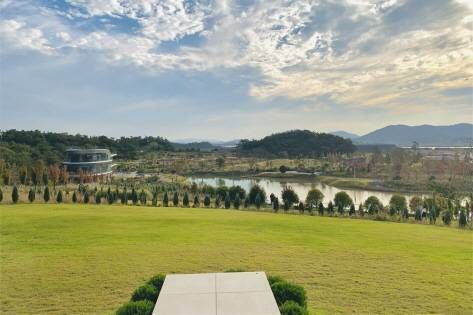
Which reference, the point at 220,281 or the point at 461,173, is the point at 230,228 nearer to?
the point at 220,281

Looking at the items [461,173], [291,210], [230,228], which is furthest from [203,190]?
[461,173]

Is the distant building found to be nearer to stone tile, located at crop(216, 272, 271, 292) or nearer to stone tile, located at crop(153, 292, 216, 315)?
stone tile, located at crop(216, 272, 271, 292)

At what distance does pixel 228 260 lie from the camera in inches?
401

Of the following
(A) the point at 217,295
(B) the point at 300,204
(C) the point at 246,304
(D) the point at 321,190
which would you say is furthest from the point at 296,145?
(C) the point at 246,304

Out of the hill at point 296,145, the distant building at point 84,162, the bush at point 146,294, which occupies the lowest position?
the bush at point 146,294

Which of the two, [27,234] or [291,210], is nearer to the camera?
[27,234]

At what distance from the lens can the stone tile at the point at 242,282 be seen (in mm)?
5231

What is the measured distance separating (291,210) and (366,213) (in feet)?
17.7

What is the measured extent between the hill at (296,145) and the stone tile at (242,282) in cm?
9891

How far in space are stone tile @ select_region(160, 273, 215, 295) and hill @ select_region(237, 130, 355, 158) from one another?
325ft

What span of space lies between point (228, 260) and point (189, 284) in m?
4.81

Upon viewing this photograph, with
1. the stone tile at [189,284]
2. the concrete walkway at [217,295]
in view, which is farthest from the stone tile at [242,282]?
the stone tile at [189,284]

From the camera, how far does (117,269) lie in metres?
9.34

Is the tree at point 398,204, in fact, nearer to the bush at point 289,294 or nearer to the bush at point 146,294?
the bush at point 289,294
